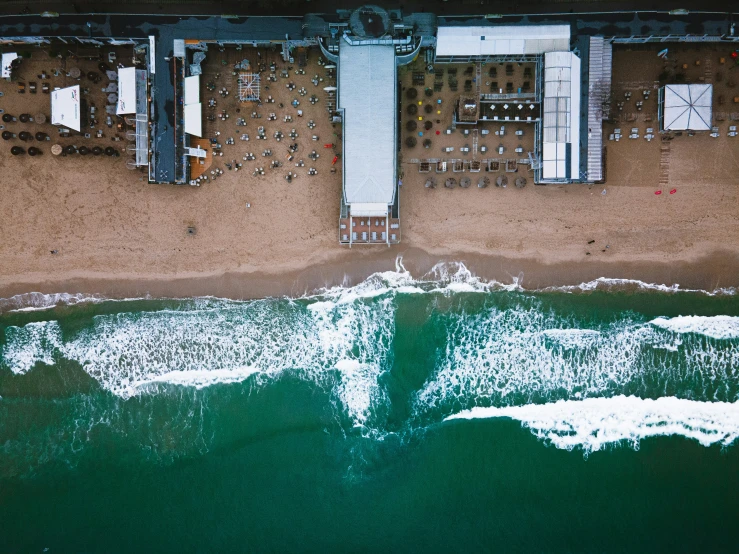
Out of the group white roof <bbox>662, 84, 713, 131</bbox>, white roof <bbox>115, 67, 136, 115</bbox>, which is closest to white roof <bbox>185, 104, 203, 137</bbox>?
white roof <bbox>115, 67, 136, 115</bbox>

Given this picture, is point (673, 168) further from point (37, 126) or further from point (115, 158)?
point (37, 126)

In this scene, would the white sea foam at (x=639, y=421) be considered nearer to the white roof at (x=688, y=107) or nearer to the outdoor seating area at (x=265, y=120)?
the white roof at (x=688, y=107)

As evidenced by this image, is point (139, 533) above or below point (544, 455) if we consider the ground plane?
below

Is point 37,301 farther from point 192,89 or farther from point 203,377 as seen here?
point 192,89

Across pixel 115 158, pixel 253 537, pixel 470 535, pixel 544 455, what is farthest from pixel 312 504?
pixel 115 158

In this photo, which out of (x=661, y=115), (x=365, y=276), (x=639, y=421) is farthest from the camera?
(x=365, y=276)

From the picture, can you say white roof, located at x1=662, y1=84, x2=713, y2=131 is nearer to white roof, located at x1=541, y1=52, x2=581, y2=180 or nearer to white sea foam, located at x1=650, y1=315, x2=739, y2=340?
white roof, located at x1=541, y1=52, x2=581, y2=180

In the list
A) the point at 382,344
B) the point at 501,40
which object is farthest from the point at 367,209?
the point at 501,40
